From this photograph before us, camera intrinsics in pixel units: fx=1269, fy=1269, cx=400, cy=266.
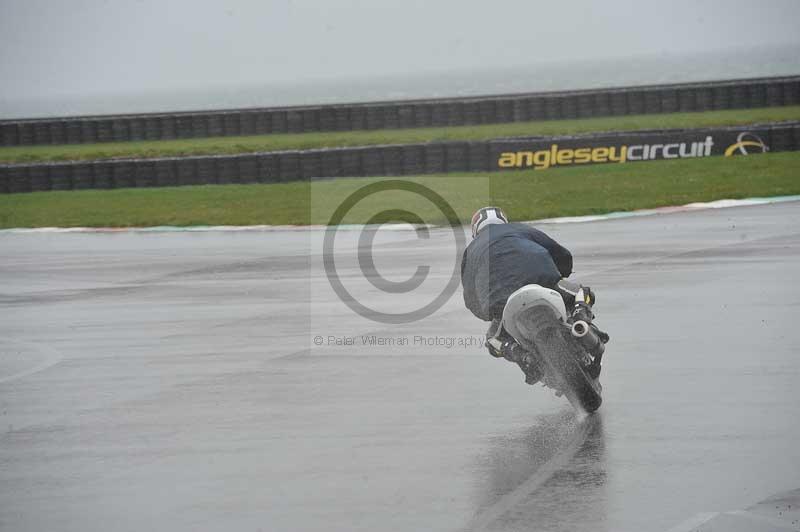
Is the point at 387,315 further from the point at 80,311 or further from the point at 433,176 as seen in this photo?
the point at 433,176

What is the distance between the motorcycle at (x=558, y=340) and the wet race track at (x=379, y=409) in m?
0.22

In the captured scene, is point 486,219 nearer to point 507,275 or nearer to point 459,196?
point 507,275

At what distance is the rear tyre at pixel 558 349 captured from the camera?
7.63m

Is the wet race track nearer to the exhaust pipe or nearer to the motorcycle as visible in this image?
the motorcycle

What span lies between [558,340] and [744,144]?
64.6ft

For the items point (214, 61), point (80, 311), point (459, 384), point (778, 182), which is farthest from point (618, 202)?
point (214, 61)

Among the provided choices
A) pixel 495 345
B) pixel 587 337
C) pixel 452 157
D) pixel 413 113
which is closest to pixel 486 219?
pixel 495 345

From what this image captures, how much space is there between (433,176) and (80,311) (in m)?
12.9

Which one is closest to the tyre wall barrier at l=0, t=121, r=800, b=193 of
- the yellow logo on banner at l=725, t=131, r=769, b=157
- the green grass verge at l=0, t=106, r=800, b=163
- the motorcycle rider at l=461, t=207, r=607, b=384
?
the yellow logo on banner at l=725, t=131, r=769, b=157

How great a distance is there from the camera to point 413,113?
3444cm

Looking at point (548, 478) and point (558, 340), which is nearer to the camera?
point (548, 478)

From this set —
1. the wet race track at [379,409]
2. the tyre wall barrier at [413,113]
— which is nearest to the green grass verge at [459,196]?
the wet race track at [379,409]

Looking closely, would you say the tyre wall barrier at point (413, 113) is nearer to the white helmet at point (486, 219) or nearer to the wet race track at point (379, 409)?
the wet race track at point (379, 409)

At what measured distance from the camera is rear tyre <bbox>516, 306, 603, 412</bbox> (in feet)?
25.0
